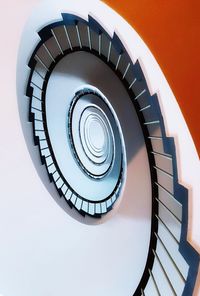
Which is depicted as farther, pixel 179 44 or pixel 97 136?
pixel 97 136

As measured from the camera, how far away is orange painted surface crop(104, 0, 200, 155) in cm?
199

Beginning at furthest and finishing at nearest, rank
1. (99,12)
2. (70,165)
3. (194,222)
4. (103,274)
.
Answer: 1. (70,165)
2. (103,274)
3. (99,12)
4. (194,222)

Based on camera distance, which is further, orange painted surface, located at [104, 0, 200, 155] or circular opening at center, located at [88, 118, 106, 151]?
circular opening at center, located at [88, 118, 106, 151]

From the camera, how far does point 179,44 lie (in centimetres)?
200

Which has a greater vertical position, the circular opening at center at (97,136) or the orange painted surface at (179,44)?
the orange painted surface at (179,44)

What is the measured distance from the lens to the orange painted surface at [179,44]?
1.99 m

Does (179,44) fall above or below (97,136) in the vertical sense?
above

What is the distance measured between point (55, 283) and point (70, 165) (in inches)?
152

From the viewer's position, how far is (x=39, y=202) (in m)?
3.40

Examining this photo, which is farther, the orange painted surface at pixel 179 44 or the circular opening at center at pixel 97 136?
the circular opening at center at pixel 97 136

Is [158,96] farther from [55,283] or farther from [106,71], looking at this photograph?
[55,283]

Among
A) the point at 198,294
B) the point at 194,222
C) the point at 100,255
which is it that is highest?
the point at 194,222

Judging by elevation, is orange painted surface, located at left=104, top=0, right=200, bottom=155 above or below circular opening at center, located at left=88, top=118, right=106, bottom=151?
above

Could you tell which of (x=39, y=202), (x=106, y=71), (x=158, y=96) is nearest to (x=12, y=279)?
(x=39, y=202)
